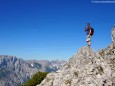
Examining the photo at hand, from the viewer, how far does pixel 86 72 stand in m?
36.1

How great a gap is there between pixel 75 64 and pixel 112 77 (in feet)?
22.7

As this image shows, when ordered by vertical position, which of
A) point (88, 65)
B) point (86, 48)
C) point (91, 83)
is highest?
point (86, 48)

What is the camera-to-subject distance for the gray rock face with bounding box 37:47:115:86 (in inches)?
1384

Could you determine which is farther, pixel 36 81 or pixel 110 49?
pixel 36 81

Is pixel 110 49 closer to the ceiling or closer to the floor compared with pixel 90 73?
closer to the ceiling

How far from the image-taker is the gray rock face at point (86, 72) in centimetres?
3516

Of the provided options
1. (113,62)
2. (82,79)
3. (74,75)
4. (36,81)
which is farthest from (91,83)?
(36,81)

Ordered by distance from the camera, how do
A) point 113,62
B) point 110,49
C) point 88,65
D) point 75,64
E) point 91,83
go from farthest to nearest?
1. point 110,49
2. point 113,62
3. point 75,64
4. point 88,65
5. point 91,83

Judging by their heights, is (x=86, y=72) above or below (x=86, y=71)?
below

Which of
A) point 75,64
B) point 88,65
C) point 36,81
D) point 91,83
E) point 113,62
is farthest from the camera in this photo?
point 36,81

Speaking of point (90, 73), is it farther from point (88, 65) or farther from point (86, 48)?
point (86, 48)

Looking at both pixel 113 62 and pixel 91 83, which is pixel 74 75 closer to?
pixel 91 83

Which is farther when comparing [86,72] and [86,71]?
[86,71]

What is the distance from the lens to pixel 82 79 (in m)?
35.5
